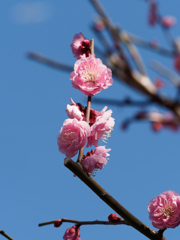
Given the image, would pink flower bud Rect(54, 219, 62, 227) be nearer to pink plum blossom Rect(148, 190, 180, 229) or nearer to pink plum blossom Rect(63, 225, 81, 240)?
pink plum blossom Rect(63, 225, 81, 240)

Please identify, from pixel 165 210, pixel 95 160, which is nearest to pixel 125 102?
pixel 95 160

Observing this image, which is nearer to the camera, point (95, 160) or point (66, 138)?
point (95, 160)

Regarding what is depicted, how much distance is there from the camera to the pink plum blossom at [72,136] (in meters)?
1.49

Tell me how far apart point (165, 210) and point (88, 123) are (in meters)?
0.72

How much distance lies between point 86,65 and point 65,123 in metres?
0.52

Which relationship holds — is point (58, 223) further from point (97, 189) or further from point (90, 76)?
Answer: point (90, 76)

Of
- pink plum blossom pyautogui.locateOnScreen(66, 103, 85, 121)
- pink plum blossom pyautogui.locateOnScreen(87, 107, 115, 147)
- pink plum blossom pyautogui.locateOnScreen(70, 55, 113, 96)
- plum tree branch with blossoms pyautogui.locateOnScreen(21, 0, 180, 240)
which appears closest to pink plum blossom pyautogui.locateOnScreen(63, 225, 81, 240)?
plum tree branch with blossoms pyautogui.locateOnScreen(21, 0, 180, 240)

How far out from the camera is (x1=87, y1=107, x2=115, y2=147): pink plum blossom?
156cm

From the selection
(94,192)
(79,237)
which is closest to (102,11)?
(94,192)

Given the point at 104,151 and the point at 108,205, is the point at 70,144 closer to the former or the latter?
the point at 104,151

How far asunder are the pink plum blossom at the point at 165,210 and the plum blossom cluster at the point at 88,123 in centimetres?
46

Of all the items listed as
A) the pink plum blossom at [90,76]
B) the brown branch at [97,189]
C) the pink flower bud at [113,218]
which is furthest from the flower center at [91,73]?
the pink flower bud at [113,218]

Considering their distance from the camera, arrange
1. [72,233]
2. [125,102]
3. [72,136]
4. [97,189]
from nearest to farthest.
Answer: [125,102], [97,189], [72,136], [72,233]

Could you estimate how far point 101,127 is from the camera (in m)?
1.57
